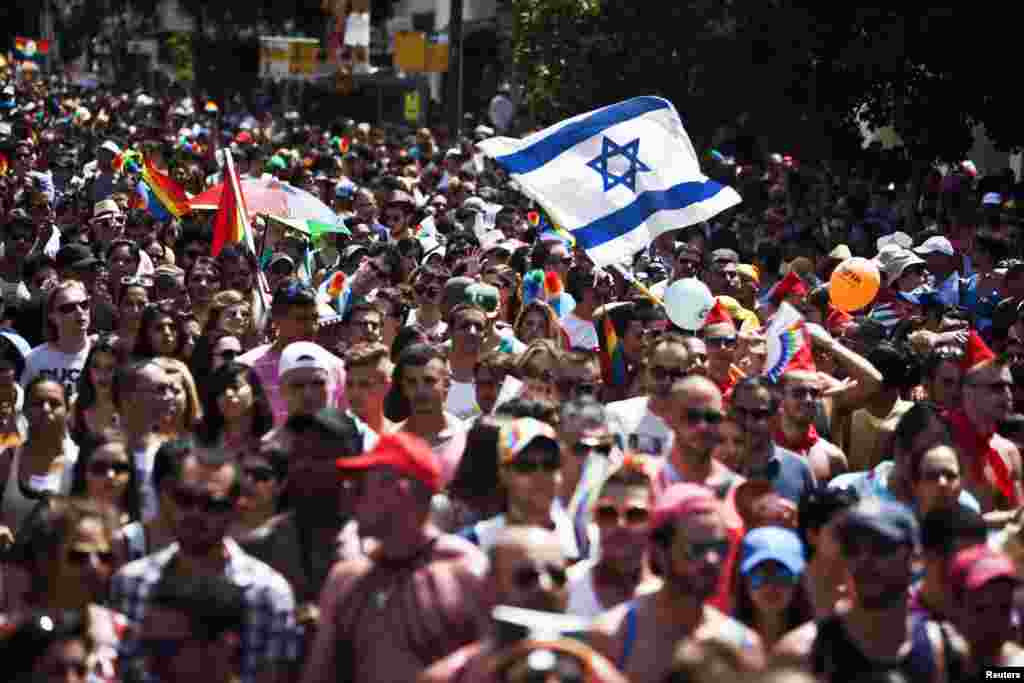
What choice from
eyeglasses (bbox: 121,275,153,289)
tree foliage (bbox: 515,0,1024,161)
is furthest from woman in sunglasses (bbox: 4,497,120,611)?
tree foliage (bbox: 515,0,1024,161)

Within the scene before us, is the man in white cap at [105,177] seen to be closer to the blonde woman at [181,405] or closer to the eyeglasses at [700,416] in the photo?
the blonde woman at [181,405]

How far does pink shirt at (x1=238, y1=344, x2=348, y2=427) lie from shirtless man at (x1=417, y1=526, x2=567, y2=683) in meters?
3.03

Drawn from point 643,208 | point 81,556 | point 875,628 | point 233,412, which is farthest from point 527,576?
point 643,208

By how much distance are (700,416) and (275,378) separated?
2.61 m

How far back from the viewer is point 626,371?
11.0 metres

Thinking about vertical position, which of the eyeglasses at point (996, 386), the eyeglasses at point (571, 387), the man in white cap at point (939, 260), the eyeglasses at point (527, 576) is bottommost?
the man in white cap at point (939, 260)

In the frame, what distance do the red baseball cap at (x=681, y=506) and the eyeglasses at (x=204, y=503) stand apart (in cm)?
129

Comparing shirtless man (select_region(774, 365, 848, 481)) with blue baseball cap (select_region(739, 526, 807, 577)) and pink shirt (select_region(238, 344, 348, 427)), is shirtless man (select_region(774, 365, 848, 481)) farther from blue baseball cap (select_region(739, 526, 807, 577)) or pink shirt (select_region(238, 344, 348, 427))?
blue baseball cap (select_region(739, 526, 807, 577))

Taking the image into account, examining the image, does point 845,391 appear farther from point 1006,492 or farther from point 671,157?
point 671,157

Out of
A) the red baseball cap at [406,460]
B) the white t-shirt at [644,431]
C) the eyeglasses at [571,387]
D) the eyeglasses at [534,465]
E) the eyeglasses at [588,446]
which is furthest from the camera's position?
the eyeglasses at [571,387]

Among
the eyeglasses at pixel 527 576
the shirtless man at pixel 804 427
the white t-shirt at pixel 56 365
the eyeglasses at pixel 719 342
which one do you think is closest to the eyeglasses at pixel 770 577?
the eyeglasses at pixel 527 576

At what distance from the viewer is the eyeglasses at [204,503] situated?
6020 mm

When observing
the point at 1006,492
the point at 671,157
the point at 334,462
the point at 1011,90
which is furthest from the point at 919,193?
the point at 334,462

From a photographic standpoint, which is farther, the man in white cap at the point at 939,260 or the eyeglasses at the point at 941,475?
the man in white cap at the point at 939,260
